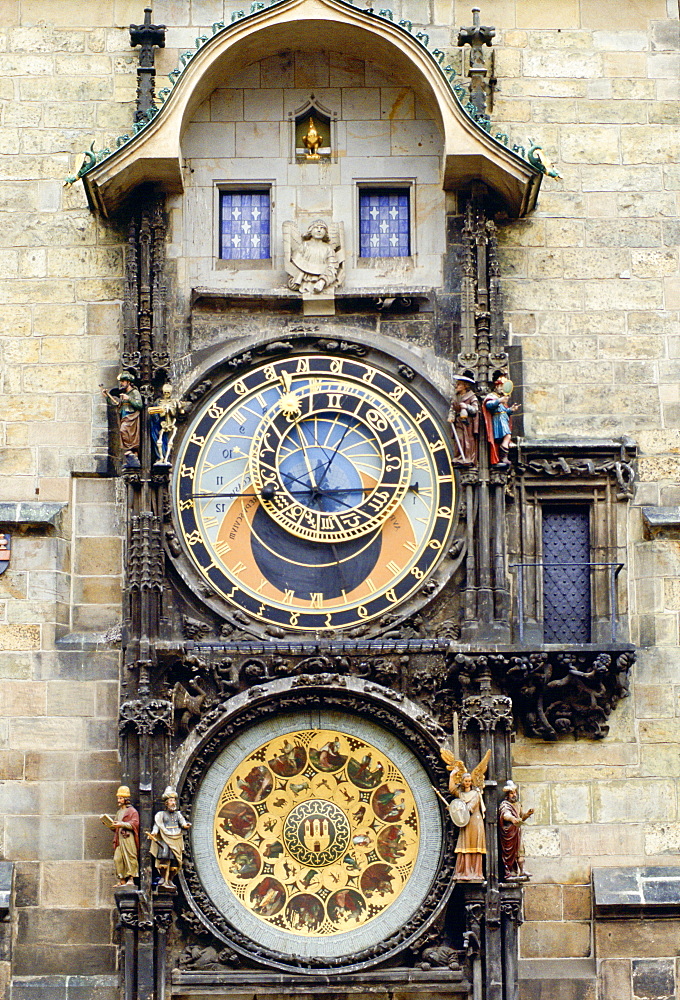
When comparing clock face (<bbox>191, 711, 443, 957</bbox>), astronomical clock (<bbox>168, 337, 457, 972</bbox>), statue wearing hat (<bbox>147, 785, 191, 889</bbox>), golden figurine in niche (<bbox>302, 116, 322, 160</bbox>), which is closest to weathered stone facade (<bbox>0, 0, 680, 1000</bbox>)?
golden figurine in niche (<bbox>302, 116, 322, 160</bbox>)

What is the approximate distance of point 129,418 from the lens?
51.0 feet

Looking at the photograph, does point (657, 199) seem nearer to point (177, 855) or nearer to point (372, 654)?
point (372, 654)

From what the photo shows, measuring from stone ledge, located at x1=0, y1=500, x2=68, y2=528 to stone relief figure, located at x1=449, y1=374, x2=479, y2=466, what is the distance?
2747 mm

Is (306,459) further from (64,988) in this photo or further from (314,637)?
(64,988)

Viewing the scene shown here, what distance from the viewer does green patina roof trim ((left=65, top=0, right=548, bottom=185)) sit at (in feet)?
51.7

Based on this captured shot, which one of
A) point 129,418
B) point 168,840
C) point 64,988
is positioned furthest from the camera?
point 129,418

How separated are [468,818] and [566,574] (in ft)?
6.45

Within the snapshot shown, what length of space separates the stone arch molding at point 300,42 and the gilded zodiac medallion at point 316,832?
155 inches

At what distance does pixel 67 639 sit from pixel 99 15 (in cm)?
451

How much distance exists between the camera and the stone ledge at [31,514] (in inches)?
615

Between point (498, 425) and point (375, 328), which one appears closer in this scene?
point (498, 425)

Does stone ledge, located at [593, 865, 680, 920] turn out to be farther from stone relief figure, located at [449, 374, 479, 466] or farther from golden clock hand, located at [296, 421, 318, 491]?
golden clock hand, located at [296, 421, 318, 491]

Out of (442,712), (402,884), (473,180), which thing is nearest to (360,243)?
(473,180)

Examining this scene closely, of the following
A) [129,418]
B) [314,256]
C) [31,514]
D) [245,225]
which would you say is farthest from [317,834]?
[245,225]
